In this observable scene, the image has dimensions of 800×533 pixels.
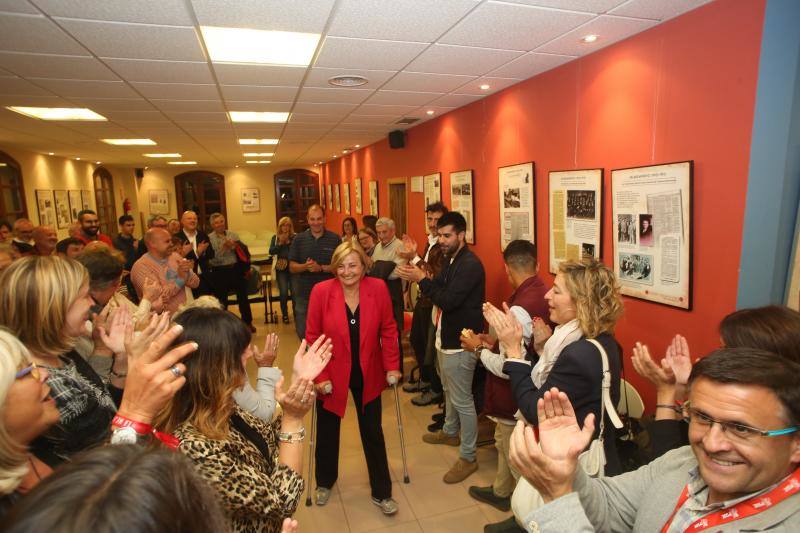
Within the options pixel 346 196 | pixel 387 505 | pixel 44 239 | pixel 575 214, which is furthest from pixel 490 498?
pixel 346 196

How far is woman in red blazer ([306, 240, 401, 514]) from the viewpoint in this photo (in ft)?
8.82

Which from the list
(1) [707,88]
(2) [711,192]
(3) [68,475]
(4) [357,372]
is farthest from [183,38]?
(2) [711,192]

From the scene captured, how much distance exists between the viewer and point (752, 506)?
99 centimetres

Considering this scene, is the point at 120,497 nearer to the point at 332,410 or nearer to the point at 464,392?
the point at 332,410

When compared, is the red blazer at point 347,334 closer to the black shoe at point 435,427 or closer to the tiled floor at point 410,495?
the tiled floor at point 410,495

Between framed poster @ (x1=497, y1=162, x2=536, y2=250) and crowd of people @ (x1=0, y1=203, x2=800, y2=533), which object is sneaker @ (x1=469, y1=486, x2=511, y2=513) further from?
framed poster @ (x1=497, y1=162, x2=536, y2=250)

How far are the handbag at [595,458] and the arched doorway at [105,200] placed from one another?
1393 centimetres

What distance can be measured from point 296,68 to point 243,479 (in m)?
2.91

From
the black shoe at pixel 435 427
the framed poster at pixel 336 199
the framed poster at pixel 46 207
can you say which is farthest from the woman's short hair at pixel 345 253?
the framed poster at pixel 336 199

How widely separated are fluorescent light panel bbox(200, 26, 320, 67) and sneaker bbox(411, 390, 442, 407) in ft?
10.4

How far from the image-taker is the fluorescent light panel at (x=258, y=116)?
5036 mm

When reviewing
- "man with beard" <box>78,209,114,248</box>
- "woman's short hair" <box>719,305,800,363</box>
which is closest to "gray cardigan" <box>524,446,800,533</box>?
"woman's short hair" <box>719,305,800,363</box>

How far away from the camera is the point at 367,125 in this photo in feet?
20.3

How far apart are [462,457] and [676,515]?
2.24 m
